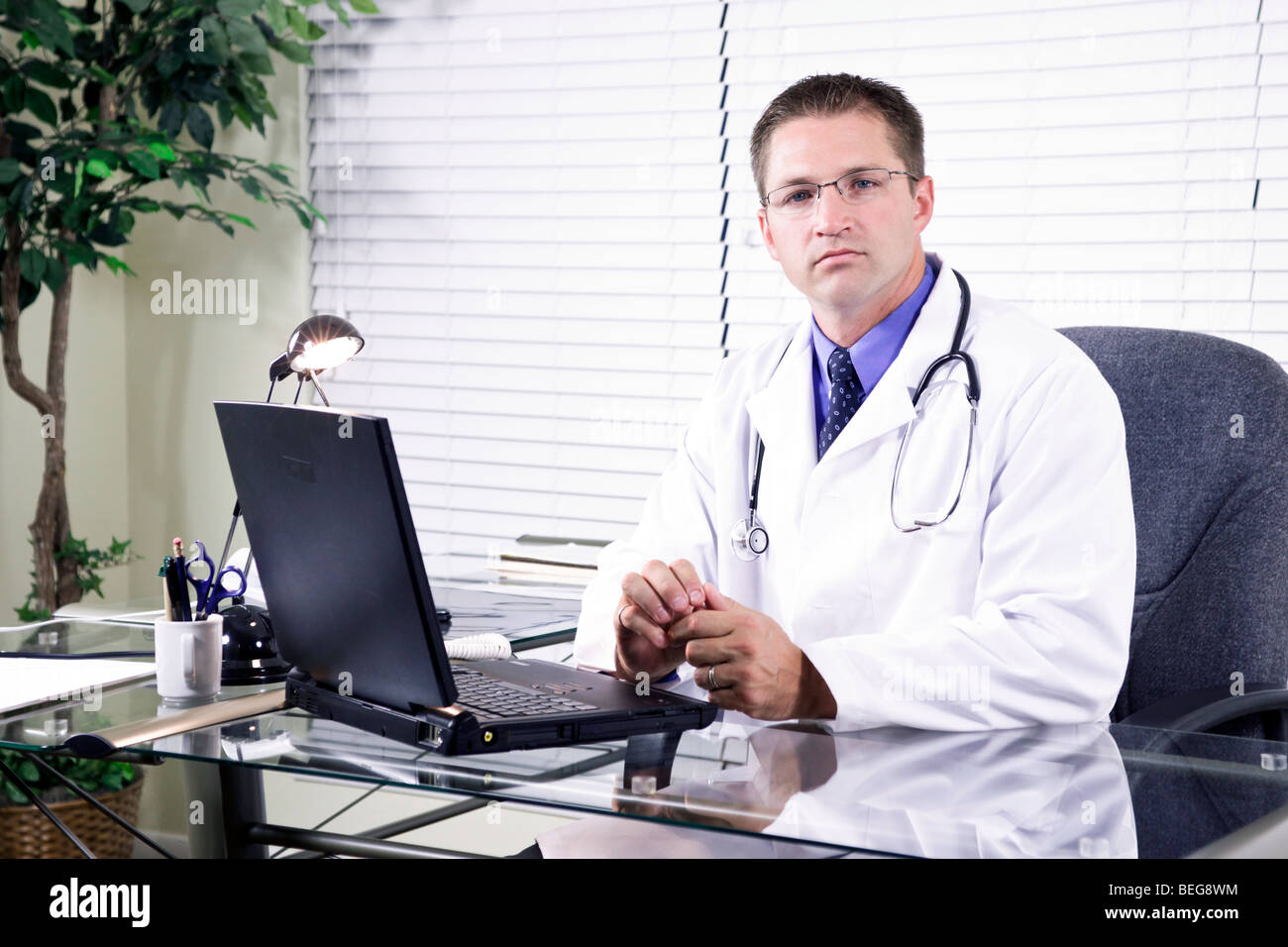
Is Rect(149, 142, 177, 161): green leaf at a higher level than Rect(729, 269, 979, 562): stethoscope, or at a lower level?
higher

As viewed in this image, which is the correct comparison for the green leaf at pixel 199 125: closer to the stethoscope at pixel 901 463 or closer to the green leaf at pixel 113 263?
the green leaf at pixel 113 263

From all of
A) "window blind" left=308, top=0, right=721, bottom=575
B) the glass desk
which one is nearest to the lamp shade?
the glass desk

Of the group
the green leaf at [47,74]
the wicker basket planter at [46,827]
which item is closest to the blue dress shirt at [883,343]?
the wicker basket planter at [46,827]

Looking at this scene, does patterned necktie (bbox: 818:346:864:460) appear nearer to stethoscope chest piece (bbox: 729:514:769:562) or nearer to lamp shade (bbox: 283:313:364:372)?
stethoscope chest piece (bbox: 729:514:769:562)

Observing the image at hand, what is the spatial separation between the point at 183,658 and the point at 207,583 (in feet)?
0.31

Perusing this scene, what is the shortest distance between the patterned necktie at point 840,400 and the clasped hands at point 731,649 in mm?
384

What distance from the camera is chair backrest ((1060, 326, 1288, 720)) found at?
1584 millimetres

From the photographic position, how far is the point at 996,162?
249 cm

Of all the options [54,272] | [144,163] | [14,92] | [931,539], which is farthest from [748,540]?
[14,92]

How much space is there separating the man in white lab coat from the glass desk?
7cm

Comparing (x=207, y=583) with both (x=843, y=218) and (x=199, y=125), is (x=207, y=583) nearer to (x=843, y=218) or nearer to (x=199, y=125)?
(x=843, y=218)
